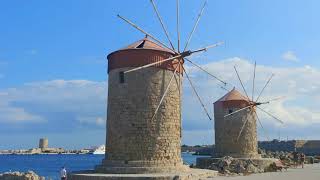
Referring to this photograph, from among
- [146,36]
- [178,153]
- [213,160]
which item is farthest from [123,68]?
[213,160]

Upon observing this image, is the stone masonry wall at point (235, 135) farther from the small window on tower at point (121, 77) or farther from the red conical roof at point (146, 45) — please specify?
the small window on tower at point (121, 77)

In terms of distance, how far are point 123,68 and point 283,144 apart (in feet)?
229

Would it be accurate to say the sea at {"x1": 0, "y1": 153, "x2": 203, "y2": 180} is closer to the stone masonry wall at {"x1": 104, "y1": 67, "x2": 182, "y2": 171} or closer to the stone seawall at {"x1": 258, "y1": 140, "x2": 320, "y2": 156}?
the stone seawall at {"x1": 258, "y1": 140, "x2": 320, "y2": 156}

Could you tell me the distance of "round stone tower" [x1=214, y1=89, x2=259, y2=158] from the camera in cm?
3053

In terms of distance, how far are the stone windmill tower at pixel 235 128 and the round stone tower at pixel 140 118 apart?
12374mm

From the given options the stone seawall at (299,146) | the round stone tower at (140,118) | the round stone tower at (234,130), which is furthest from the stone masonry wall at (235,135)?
the stone seawall at (299,146)

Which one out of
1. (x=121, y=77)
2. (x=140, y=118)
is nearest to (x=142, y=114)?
(x=140, y=118)

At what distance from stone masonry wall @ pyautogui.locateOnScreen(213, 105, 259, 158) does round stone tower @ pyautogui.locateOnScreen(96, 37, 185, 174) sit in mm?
12363

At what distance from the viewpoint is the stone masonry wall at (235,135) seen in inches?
1201

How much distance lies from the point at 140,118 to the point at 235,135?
14165 mm

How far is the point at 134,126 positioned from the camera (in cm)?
1789

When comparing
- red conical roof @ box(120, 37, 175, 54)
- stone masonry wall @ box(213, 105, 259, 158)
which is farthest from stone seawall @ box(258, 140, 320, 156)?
red conical roof @ box(120, 37, 175, 54)

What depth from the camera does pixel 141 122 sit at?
17891 millimetres

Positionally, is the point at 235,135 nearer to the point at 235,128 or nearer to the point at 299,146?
the point at 235,128
